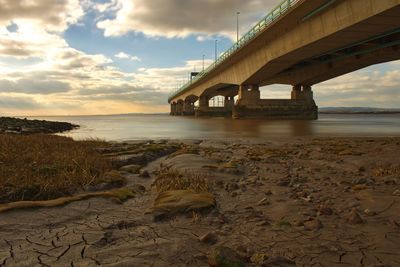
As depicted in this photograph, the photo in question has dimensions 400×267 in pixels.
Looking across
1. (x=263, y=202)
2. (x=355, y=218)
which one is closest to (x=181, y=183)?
(x=263, y=202)

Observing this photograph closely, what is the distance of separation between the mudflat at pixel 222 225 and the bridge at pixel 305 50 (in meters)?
15.8

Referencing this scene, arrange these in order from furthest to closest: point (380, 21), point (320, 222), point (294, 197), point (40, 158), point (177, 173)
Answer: point (380, 21) < point (40, 158) < point (177, 173) < point (294, 197) < point (320, 222)

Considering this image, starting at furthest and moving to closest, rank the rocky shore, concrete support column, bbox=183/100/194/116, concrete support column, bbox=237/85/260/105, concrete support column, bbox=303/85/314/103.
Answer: concrete support column, bbox=183/100/194/116 → concrete support column, bbox=303/85/314/103 → concrete support column, bbox=237/85/260/105 → the rocky shore

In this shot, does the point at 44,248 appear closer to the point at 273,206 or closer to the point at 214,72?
the point at 273,206

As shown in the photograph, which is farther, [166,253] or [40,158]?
[40,158]

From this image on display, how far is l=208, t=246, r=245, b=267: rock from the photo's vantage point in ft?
8.97

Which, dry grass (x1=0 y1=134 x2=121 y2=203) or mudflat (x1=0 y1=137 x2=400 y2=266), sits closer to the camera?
mudflat (x1=0 y1=137 x2=400 y2=266)

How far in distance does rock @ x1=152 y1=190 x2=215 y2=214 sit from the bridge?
55.9ft

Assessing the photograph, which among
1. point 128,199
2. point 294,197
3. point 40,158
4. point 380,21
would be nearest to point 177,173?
point 128,199

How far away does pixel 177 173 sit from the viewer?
6.80 m

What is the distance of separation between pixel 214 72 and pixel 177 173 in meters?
49.3

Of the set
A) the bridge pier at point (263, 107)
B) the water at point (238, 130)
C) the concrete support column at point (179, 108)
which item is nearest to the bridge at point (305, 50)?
the bridge pier at point (263, 107)

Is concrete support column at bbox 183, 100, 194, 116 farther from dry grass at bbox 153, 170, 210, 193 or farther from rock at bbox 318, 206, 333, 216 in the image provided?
rock at bbox 318, 206, 333, 216

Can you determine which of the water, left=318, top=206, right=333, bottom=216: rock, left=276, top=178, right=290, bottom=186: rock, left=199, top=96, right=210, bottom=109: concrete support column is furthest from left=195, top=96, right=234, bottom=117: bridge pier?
left=318, top=206, right=333, bottom=216: rock
